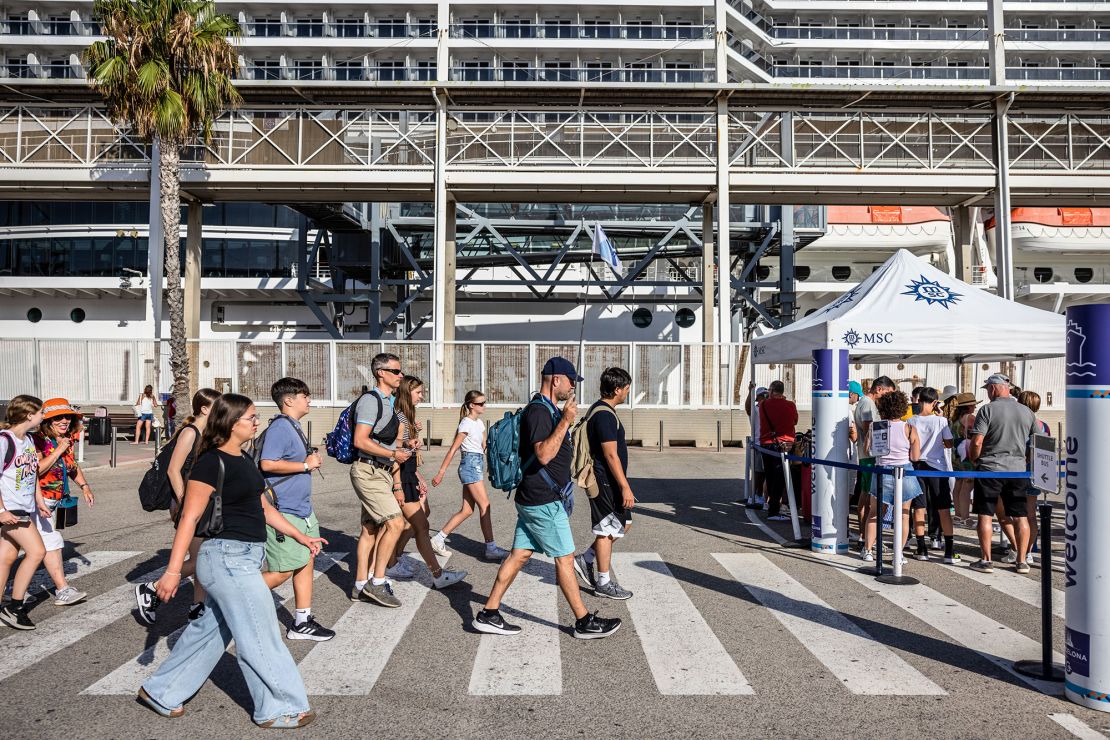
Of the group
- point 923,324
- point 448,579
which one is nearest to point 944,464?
point 923,324

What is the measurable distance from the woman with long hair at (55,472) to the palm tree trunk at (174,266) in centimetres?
1326

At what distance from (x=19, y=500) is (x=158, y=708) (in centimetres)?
278

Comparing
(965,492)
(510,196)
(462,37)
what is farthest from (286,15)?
(965,492)

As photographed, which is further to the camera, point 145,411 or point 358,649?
point 145,411

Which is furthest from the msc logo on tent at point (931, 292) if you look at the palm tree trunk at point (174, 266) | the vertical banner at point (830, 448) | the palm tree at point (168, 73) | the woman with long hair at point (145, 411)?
the woman with long hair at point (145, 411)

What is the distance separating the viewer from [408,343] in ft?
74.4

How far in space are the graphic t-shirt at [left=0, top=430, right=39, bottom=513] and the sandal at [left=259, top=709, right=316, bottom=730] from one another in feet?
10.4

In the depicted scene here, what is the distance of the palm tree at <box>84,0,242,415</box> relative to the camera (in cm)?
1856

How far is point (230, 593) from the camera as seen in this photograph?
4.19 meters

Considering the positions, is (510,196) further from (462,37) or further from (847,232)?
(462,37)

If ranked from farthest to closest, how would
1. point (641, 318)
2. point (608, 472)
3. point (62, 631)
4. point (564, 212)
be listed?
point (641, 318) < point (564, 212) < point (608, 472) < point (62, 631)

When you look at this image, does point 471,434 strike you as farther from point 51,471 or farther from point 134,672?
point 134,672

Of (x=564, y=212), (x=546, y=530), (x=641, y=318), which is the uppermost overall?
(x=564, y=212)

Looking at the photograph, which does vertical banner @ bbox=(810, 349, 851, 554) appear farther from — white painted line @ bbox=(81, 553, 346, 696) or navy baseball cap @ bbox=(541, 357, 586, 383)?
white painted line @ bbox=(81, 553, 346, 696)
